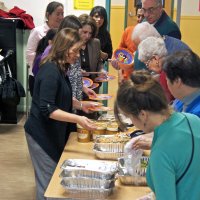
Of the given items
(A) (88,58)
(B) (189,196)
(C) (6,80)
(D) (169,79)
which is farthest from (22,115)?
(B) (189,196)

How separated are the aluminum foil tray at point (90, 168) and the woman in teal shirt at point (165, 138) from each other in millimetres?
468

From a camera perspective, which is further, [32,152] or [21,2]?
[21,2]

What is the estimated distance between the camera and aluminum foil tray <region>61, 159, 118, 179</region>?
6.06 feet

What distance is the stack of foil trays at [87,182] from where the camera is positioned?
5.86 ft

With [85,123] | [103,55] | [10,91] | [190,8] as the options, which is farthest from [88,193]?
[10,91]

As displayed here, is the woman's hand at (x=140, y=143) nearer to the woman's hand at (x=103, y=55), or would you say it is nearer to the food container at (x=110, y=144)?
the food container at (x=110, y=144)

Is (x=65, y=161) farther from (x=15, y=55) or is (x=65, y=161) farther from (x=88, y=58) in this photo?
(x=15, y=55)

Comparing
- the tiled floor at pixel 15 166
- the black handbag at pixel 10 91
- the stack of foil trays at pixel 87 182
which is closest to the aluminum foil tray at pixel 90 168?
the stack of foil trays at pixel 87 182

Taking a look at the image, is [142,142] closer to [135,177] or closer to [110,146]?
[135,177]

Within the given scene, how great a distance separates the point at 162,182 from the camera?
1.30 meters

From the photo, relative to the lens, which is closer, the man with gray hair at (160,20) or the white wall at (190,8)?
the man with gray hair at (160,20)

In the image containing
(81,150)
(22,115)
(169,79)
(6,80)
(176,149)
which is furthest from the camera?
(22,115)

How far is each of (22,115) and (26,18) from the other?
141 centimetres

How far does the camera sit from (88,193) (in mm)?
1789
